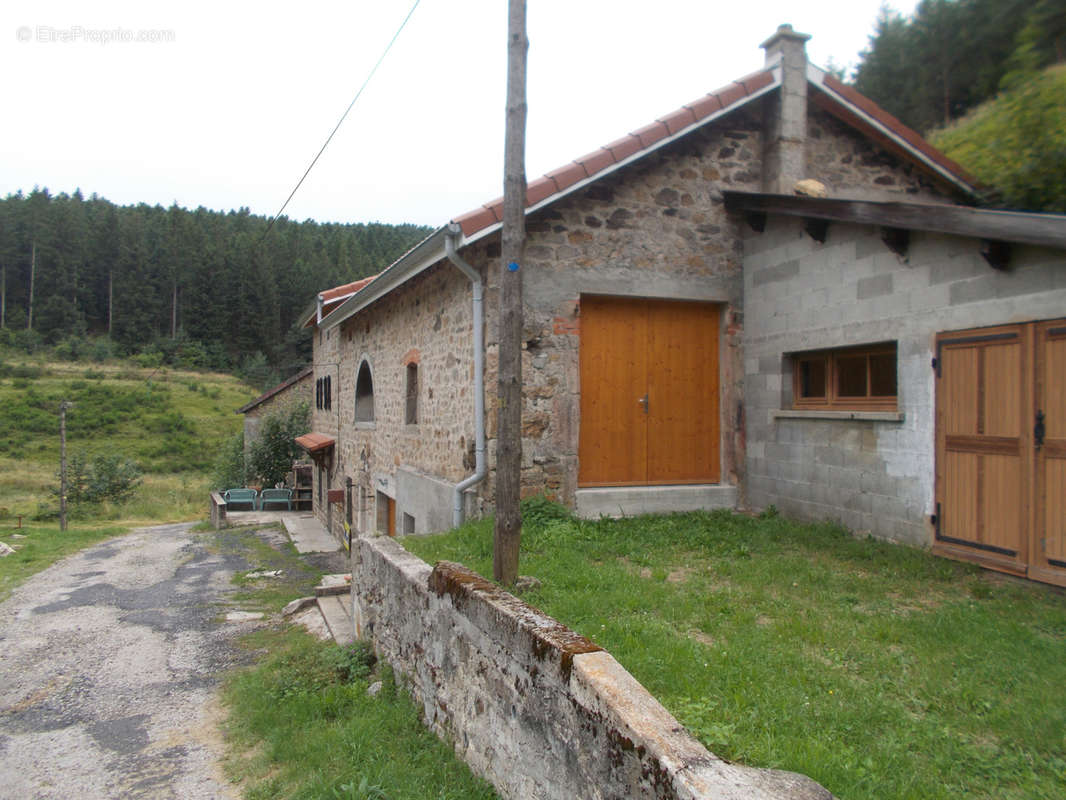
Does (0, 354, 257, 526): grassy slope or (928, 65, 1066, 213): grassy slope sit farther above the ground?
(928, 65, 1066, 213): grassy slope

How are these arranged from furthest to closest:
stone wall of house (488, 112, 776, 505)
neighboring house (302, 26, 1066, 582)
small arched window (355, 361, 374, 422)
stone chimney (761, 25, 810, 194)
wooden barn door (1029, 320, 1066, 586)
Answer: small arched window (355, 361, 374, 422) → stone chimney (761, 25, 810, 194) → stone wall of house (488, 112, 776, 505) → neighboring house (302, 26, 1066, 582) → wooden barn door (1029, 320, 1066, 586)

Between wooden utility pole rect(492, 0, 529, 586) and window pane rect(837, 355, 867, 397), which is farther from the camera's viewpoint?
window pane rect(837, 355, 867, 397)

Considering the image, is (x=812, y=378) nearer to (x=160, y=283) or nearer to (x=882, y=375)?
(x=882, y=375)

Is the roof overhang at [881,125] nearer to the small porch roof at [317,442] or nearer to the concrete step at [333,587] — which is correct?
the concrete step at [333,587]

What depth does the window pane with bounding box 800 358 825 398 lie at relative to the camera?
7.41 metres

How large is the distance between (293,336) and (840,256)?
193 feet

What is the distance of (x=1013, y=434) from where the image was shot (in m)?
5.23

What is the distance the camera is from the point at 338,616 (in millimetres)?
8273

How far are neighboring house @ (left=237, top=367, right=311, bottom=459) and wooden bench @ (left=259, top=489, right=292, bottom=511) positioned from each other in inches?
A: 96.1

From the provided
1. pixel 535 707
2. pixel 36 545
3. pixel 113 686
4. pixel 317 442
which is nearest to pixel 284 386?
pixel 317 442

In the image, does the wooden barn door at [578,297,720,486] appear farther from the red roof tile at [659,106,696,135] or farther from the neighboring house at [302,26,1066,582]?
the red roof tile at [659,106,696,135]

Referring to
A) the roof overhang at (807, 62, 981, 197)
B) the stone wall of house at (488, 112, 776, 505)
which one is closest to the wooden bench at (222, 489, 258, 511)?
the stone wall of house at (488, 112, 776, 505)

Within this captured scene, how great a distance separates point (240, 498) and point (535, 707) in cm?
2446

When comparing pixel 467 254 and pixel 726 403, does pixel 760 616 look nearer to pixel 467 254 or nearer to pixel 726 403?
pixel 726 403
